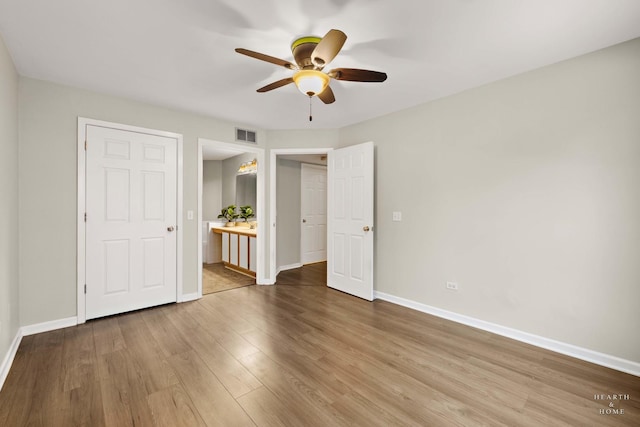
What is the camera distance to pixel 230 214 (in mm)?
6004

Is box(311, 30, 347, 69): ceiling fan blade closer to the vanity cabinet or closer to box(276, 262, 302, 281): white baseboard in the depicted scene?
the vanity cabinet

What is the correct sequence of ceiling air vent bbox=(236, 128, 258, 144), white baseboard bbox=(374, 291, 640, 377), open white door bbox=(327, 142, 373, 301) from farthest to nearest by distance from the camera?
1. ceiling air vent bbox=(236, 128, 258, 144)
2. open white door bbox=(327, 142, 373, 301)
3. white baseboard bbox=(374, 291, 640, 377)

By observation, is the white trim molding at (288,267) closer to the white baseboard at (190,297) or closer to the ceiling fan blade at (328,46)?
the white baseboard at (190,297)

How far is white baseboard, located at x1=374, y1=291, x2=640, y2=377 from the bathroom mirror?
386 centimetres

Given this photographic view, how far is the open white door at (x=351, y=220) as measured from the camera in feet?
12.1

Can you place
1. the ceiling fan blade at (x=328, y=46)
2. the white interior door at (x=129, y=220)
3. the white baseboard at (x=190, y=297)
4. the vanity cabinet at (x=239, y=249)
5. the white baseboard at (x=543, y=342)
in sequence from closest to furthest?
1. the ceiling fan blade at (x=328, y=46)
2. the white baseboard at (x=543, y=342)
3. the white interior door at (x=129, y=220)
4. the white baseboard at (x=190, y=297)
5. the vanity cabinet at (x=239, y=249)

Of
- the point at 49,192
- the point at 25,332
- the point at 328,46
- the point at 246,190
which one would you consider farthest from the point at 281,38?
the point at 246,190

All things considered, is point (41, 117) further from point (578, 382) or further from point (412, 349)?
point (578, 382)

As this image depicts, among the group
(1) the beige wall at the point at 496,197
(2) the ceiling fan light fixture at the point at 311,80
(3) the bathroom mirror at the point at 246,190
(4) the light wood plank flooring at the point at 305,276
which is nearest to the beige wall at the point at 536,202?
(1) the beige wall at the point at 496,197

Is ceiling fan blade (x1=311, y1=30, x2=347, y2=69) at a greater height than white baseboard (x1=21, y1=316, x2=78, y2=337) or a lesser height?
greater

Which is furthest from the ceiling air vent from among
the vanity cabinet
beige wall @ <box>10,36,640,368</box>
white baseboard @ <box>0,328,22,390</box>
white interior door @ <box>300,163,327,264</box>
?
white baseboard @ <box>0,328,22,390</box>

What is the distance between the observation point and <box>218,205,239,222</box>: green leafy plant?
6.01m

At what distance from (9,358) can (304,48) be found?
316 cm

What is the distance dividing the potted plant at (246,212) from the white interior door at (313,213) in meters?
1.15
